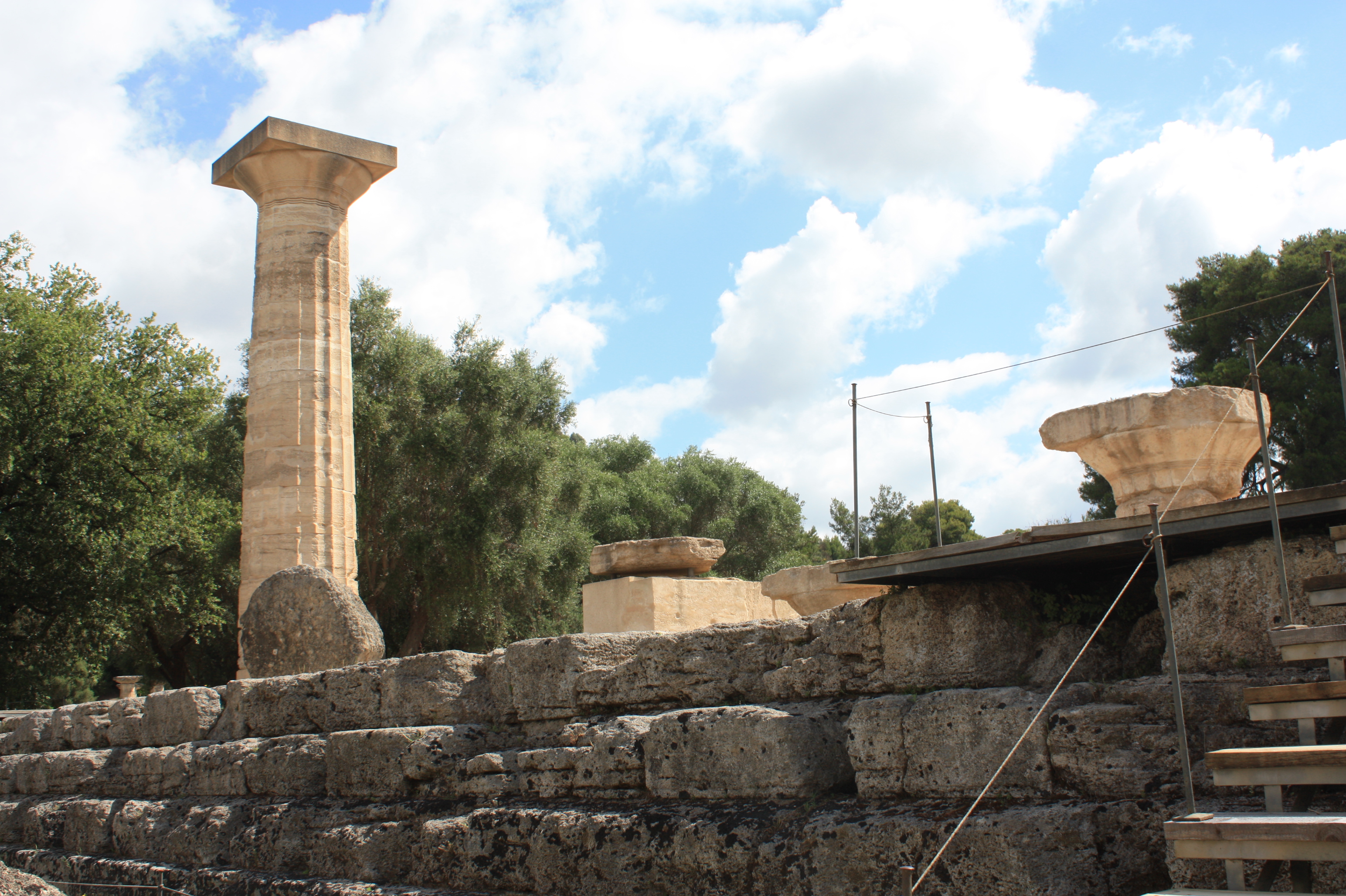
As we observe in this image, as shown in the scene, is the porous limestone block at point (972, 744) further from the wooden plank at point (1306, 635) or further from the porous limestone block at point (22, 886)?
the porous limestone block at point (22, 886)

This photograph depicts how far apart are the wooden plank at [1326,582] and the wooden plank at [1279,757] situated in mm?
351

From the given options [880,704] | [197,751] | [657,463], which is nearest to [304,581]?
[197,751]

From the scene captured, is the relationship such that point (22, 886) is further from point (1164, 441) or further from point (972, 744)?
point (1164, 441)

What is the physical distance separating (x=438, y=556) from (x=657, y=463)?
15444 mm

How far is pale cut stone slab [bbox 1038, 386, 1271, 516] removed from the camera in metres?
6.49

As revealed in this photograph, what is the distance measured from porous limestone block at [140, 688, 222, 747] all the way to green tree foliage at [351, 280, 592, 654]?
1114 centimetres

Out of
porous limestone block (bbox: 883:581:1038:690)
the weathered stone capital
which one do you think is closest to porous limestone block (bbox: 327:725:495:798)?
porous limestone block (bbox: 883:581:1038:690)

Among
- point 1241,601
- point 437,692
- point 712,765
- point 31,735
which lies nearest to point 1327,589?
point 1241,601

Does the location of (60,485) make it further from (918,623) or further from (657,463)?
(657,463)

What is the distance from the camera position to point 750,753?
411cm

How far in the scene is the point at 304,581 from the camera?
7516 millimetres

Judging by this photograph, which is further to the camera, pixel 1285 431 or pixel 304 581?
pixel 1285 431

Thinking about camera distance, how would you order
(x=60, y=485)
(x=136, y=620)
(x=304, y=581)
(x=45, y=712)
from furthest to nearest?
1. (x=136, y=620)
2. (x=60, y=485)
3. (x=45, y=712)
4. (x=304, y=581)

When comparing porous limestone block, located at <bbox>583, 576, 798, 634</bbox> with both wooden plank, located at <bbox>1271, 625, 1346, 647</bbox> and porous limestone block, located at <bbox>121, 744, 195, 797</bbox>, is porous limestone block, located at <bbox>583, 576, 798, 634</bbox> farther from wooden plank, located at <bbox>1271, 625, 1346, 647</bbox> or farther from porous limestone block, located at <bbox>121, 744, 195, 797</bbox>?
wooden plank, located at <bbox>1271, 625, 1346, 647</bbox>
